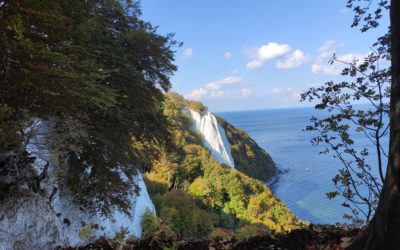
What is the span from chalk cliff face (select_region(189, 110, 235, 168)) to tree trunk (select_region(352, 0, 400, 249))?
5426 centimetres

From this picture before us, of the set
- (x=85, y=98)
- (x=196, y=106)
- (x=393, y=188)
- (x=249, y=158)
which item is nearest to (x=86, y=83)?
(x=85, y=98)

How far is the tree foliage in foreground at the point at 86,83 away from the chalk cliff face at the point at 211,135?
150 feet

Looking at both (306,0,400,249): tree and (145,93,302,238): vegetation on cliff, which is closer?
(306,0,400,249): tree

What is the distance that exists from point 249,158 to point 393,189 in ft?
225

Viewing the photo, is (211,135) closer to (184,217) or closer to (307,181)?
(307,181)

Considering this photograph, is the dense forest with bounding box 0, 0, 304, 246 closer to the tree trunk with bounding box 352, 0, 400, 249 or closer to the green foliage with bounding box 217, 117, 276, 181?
the tree trunk with bounding box 352, 0, 400, 249

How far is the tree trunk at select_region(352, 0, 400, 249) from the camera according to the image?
2209 millimetres

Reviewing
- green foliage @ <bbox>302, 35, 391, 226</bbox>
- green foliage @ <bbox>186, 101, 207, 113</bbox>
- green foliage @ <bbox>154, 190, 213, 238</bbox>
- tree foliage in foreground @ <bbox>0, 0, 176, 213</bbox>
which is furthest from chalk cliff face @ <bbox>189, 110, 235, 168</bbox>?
green foliage @ <bbox>302, 35, 391, 226</bbox>

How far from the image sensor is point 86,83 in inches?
229

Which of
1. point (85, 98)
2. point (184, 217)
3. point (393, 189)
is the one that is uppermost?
point (85, 98)

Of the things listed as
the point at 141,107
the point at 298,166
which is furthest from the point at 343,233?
the point at 298,166

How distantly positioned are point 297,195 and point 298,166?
17762 millimetres

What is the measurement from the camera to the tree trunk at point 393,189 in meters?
2.21

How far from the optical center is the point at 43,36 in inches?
206
